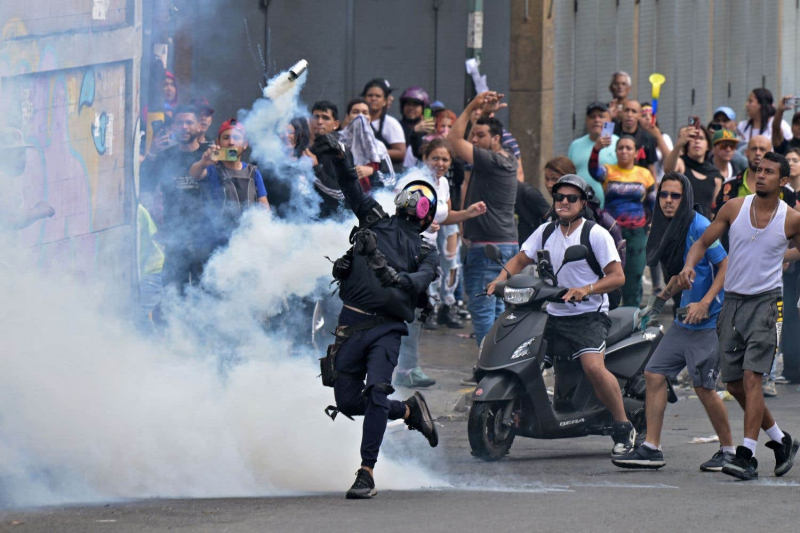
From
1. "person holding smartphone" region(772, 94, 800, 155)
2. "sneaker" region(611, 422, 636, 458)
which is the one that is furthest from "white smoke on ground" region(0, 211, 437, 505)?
"person holding smartphone" region(772, 94, 800, 155)

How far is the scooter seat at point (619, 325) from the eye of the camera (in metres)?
8.33

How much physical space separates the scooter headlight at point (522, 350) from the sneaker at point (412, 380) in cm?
231

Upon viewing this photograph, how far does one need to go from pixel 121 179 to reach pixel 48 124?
3.08ft

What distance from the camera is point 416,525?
574cm

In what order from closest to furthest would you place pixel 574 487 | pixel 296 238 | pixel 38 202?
pixel 574 487, pixel 38 202, pixel 296 238

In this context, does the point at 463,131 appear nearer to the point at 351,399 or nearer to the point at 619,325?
the point at 619,325

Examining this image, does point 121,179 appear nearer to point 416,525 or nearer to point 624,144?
point 416,525

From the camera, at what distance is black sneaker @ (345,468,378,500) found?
6.41 m

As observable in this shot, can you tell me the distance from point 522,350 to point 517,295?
35 centimetres

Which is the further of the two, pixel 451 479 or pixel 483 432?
pixel 483 432

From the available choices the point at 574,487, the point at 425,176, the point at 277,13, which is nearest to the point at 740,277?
the point at 574,487

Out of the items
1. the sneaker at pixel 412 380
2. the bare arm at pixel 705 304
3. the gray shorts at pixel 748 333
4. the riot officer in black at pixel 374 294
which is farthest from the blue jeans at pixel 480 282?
the riot officer in black at pixel 374 294

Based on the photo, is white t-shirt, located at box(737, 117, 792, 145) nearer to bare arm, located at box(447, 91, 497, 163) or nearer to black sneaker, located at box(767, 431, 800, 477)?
bare arm, located at box(447, 91, 497, 163)

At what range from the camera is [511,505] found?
245 inches
